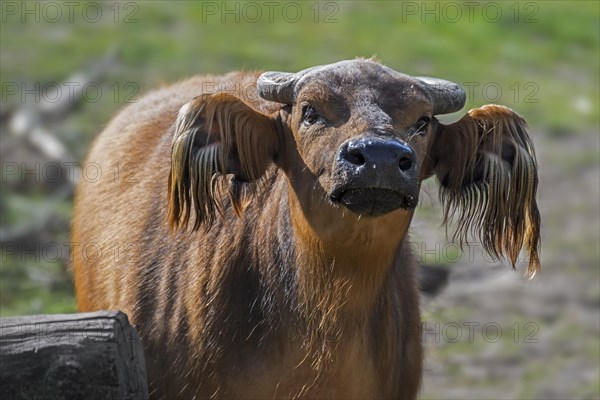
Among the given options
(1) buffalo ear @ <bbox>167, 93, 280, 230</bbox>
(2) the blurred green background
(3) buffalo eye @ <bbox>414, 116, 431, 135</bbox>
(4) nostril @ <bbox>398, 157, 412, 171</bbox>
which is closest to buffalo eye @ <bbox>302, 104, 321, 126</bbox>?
(1) buffalo ear @ <bbox>167, 93, 280, 230</bbox>

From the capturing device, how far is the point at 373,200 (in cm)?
570

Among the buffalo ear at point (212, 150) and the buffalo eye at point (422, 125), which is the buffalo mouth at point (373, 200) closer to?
the buffalo eye at point (422, 125)

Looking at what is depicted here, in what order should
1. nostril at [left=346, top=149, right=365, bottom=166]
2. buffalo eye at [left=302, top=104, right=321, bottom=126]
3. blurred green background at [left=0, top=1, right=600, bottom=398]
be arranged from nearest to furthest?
nostril at [left=346, top=149, right=365, bottom=166] < buffalo eye at [left=302, top=104, right=321, bottom=126] < blurred green background at [left=0, top=1, right=600, bottom=398]

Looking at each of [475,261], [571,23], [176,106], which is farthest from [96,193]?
[571,23]

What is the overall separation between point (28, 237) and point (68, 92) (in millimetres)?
3631

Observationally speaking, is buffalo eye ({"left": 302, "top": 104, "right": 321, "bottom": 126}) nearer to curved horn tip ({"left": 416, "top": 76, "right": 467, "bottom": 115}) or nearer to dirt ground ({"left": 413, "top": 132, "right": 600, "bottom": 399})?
curved horn tip ({"left": 416, "top": 76, "right": 467, "bottom": 115})

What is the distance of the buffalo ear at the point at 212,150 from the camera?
626cm

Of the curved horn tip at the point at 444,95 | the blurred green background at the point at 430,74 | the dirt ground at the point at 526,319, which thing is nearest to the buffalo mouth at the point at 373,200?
the curved horn tip at the point at 444,95

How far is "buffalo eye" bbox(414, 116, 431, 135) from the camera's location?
6.07m

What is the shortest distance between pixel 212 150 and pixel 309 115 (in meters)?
0.52

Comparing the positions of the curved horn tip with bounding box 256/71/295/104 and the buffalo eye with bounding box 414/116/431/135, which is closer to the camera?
the buffalo eye with bounding box 414/116/431/135

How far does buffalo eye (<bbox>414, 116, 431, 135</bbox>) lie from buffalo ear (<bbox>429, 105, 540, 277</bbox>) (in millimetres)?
272

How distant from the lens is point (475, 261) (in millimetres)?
11438

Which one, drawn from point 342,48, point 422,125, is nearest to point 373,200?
point 422,125
